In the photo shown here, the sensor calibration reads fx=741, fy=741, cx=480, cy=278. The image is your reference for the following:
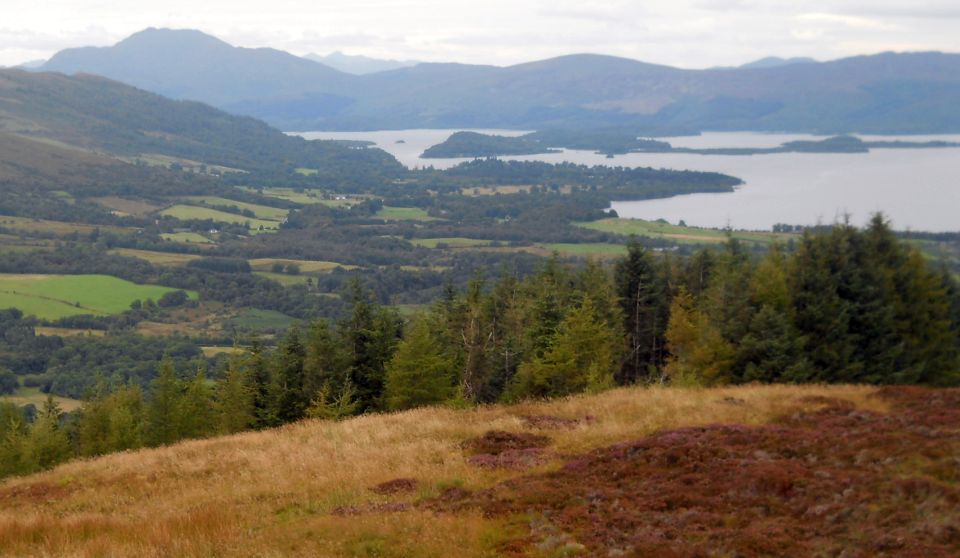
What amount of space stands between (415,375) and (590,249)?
4017 inches

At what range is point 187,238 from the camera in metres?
169

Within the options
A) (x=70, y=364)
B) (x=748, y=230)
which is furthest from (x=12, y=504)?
(x=748, y=230)

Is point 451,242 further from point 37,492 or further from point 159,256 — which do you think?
point 37,492

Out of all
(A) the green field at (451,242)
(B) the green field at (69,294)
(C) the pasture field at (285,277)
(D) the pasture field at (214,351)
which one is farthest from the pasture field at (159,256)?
(D) the pasture field at (214,351)

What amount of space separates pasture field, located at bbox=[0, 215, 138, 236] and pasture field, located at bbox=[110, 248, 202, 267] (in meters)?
20.9

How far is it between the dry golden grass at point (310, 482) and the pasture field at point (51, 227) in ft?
544

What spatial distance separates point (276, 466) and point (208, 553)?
637cm

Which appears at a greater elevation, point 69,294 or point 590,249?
point 590,249

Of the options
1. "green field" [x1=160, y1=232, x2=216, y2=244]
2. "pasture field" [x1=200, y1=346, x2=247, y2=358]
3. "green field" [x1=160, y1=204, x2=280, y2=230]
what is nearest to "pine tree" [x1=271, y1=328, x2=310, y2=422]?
"pasture field" [x1=200, y1=346, x2=247, y2=358]

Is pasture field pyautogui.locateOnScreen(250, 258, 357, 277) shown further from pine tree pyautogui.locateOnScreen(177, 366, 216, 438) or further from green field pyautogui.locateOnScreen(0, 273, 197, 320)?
pine tree pyautogui.locateOnScreen(177, 366, 216, 438)

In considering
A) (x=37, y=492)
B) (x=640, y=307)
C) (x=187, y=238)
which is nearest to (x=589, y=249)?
(x=640, y=307)

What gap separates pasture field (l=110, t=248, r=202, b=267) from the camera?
466 ft

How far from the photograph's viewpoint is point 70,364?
82438mm

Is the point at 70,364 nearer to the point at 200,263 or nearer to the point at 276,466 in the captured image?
the point at 200,263
